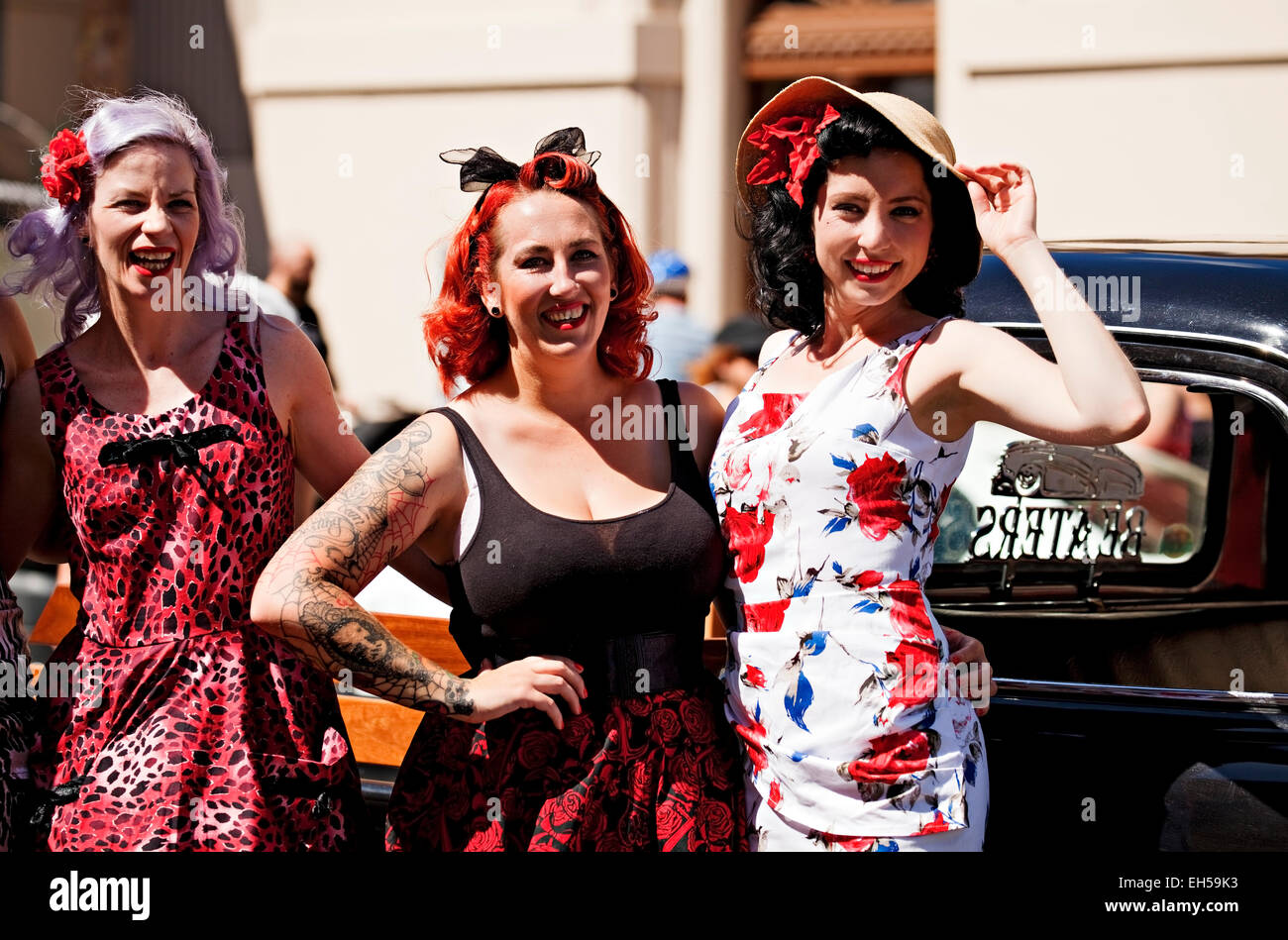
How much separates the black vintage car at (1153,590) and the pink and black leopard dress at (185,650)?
1202mm

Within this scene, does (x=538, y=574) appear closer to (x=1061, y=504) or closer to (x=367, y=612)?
(x=367, y=612)

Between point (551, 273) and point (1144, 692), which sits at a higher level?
point (551, 273)

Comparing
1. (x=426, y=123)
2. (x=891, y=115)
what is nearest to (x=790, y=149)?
(x=891, y=115)

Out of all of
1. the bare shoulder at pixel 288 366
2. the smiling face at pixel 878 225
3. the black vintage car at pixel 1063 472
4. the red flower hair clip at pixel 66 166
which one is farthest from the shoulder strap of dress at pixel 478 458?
the black vintage car at pixel 1063 472

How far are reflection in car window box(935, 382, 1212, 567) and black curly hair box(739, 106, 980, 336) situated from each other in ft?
2.22

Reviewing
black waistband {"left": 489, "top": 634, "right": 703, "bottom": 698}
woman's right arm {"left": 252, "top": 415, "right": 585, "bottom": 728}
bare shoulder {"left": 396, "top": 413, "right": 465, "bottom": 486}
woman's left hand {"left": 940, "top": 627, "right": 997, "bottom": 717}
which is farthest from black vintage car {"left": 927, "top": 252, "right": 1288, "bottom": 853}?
bare shoulder {"left": 396, "top": 413, "right": 465, "bottom": 486}

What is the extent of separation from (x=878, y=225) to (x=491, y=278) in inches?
25.1

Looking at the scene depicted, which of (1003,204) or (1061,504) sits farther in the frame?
(1061,504)

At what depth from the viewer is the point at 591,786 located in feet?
7.59

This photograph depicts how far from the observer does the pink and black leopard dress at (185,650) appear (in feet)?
7.82

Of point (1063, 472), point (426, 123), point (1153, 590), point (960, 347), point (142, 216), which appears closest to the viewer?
point (960, 347)

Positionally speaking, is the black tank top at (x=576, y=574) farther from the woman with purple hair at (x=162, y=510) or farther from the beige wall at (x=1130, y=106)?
the beige wall at (x=1130, y=106)

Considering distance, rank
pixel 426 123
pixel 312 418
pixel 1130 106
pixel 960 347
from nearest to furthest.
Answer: pixel 960 347
pixel 312 418
pixel 1130 106
pixel 426 123

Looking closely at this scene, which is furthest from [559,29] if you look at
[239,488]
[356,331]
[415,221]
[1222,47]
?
[239,488]
